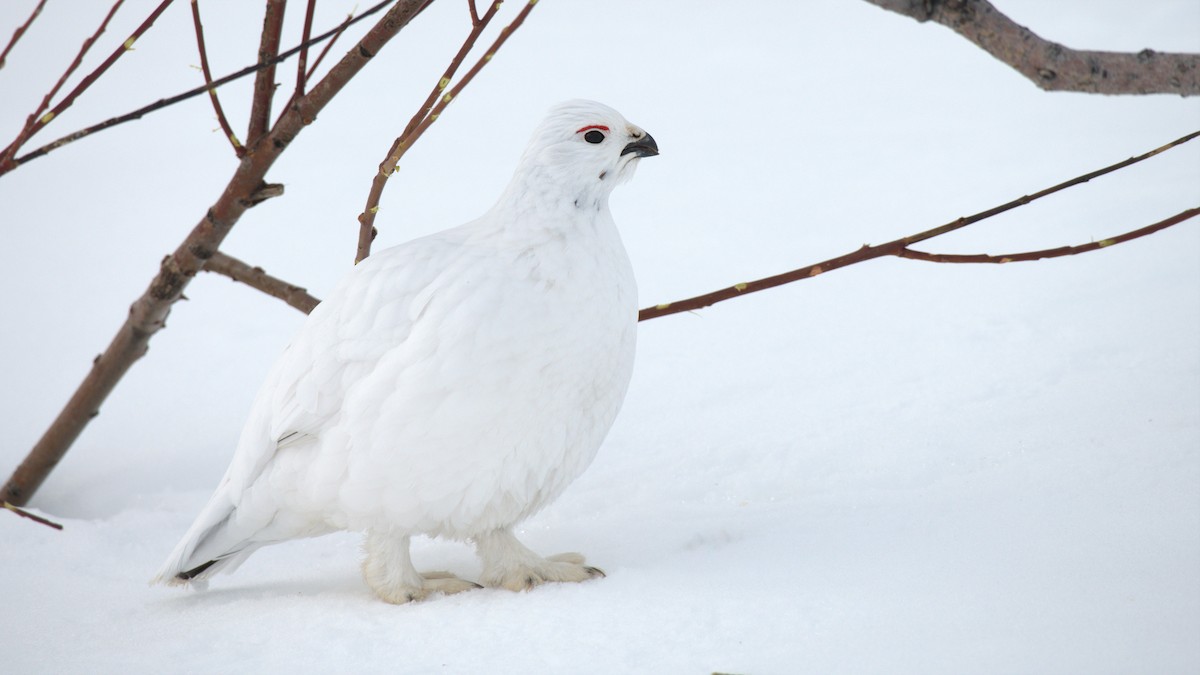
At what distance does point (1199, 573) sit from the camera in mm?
1812

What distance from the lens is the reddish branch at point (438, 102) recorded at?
1963 millimetres

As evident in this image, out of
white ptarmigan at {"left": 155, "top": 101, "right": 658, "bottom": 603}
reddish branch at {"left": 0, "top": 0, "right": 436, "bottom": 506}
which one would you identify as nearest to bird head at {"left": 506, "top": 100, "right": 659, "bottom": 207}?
white ptarmigan at {"left": 155, "top": 101, "right": 658, "bottom": 603}

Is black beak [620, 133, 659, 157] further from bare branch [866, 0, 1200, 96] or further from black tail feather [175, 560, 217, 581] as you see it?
black tail feather [175, 560, 217, 581]

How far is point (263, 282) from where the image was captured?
290 cm

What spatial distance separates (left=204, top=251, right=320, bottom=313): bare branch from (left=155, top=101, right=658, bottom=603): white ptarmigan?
21.7 inches

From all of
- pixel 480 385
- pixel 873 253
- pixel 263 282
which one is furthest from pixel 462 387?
pixel 263 282

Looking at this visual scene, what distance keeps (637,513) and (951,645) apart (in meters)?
1.13

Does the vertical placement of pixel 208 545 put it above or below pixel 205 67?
below

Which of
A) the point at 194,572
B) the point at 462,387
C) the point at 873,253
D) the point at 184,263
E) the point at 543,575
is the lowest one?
the point at 194,572

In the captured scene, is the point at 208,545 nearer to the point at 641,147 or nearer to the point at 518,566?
the point at 518,566

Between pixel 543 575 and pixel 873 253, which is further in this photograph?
pixel 543 575

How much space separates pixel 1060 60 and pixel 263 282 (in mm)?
2143

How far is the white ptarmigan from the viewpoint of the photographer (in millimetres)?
2008

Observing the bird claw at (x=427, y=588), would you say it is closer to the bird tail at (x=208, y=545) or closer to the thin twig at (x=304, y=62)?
the bird tail at (x=208, y=545)
